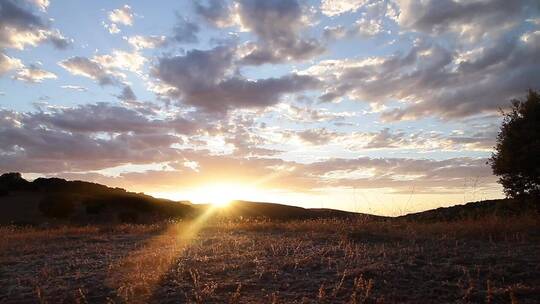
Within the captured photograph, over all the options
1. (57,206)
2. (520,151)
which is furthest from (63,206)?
(520,151)

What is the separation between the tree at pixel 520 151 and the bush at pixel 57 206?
3071cm

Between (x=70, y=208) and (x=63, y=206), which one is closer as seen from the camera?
(x=63, y=206)

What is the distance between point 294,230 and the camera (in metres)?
14.7

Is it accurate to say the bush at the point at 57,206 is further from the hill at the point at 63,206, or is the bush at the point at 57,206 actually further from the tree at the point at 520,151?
the tree at the point at 520,151

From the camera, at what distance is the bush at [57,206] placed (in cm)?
3606

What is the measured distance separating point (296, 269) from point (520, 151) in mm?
10486

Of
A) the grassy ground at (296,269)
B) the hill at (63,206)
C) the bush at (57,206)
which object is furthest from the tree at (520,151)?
the bush at (57,206)

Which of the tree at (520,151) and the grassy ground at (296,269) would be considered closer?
the grassy ground at (296,269)

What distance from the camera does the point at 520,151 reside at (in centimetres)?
1508

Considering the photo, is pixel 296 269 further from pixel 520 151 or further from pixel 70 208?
pixel 70 208

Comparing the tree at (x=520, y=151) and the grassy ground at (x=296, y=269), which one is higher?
the tree at (x=520, y=151)

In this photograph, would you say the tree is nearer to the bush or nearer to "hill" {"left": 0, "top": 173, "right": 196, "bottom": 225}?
"hill" {"left": 0, "top": 173, "right": 196, "bottom": 225}

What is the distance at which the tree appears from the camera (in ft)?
48.9

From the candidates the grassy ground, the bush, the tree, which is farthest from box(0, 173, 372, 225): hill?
the grassy ground
